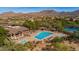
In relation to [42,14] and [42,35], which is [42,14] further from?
[42,35]

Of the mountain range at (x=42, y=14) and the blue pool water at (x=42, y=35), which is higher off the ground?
the mountain range at (x=42, y=14)

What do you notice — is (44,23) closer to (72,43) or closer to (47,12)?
(47,12)

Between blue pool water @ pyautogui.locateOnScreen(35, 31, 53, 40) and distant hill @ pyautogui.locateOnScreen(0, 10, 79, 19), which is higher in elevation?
distant hill @ pyautogui.locateOnScreen(0, 10, 79, 19)

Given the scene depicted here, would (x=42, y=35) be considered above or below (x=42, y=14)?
below

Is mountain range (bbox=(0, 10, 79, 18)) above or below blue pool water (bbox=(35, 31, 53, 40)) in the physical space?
above

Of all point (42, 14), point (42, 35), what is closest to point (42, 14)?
point (42, 14)

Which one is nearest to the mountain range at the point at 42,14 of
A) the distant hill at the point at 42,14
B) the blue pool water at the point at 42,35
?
the distant hill at the point at 42,14

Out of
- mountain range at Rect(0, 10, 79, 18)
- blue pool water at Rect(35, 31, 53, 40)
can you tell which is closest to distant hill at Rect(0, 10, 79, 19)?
mountain range at Rect(0, 10, 79, 18)

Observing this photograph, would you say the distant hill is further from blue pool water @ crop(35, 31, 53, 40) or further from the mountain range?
blue pool water @ crop(35, 31, 53, 40)

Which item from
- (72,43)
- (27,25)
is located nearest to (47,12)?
(27,25)

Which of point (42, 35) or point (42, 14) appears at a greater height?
point (42, 14)

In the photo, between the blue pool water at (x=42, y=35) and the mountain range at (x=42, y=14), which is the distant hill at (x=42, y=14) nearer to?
the mountain range at (x=42, y=14)
